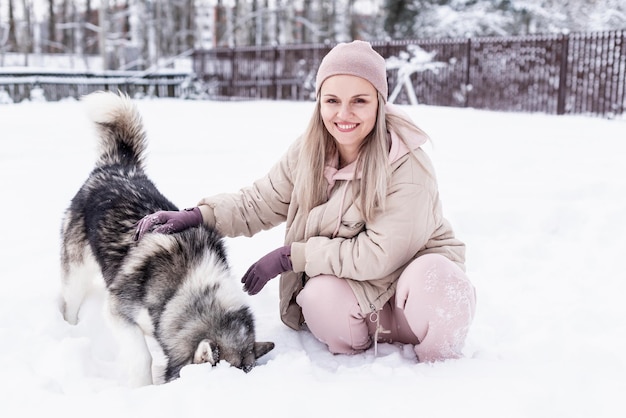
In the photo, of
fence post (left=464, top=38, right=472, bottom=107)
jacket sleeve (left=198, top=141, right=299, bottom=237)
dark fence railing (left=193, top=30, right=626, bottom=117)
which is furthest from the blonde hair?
fence post (left=464, top=38, right=472, bottom=107)

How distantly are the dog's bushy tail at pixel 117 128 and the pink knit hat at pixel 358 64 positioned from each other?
135 centimetres

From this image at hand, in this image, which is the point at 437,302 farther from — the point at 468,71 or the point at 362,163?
the point at 468,71

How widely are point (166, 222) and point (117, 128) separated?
95cm

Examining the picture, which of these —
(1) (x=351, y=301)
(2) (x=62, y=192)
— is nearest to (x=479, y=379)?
(1) (x=351, y=301)

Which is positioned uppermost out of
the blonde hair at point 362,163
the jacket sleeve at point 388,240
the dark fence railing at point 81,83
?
the dark fence railing at point 81,83

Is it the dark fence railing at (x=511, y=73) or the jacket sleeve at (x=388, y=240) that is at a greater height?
the dark fence railing at (x=511, y=73)

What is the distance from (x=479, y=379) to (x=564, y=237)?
92.2 inches

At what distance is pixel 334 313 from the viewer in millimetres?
2430

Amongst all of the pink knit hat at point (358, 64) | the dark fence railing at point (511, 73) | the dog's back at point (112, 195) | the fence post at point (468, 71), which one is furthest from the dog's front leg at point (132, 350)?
the fence post at point (468, 71)

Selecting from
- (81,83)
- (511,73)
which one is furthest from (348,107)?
(81,83)

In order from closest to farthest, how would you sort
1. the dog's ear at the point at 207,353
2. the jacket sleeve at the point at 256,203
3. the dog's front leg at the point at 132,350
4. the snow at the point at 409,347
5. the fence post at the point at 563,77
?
1. the snow at the point at 409,347
2. the dog's ear at the point at 207,353
3. the dog's front leg at the point at 132,350
4. the jacket sleeve at the point at 256,203
5. the fence post at the point at 563,77

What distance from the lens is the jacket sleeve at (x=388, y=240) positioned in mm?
2273

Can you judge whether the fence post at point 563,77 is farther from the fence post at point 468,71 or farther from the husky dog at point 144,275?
the husky dog at point 144,275

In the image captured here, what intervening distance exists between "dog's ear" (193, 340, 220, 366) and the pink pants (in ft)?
1.70
